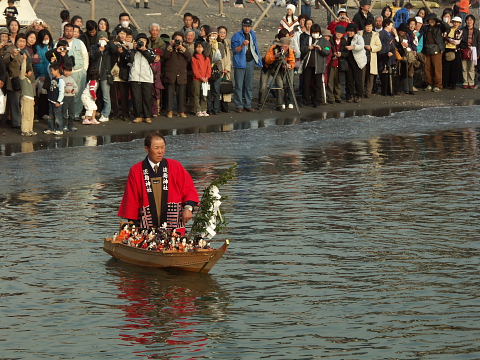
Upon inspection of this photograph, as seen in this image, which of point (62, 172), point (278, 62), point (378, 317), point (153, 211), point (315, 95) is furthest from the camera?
point (315, 95)

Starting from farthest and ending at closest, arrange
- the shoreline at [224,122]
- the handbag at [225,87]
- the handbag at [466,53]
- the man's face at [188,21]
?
1. the handbag at [466,53]
2. the handbag at [225,87]
3. the man's face at [188,21]
4. the shoreline at [224,122]

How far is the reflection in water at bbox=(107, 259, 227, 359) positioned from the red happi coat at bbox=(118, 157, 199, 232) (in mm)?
554

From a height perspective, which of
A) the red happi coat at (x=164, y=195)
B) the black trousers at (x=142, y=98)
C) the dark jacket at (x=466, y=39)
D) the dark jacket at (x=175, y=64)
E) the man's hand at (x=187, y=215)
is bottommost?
the man's hand at (x=187, y=215)

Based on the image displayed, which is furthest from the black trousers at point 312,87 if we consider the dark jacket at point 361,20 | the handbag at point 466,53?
the handbag at point 466,53

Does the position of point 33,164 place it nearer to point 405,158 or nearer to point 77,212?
point 77,212

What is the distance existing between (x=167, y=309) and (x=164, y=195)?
175 cm

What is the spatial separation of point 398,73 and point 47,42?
413 inches

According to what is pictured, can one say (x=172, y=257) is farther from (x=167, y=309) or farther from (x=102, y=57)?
(x=102, y=57)

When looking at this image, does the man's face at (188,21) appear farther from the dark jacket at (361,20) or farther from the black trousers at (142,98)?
the dark jacket at (361,20)

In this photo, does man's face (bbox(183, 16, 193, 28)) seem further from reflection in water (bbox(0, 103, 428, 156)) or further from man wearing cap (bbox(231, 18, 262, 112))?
reflection in water (bbox(0, 103, 428, 156))

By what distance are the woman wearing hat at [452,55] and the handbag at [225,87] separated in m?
7.27

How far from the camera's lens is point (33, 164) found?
20.8m

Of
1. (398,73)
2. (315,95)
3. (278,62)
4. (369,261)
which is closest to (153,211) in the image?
(369,261)

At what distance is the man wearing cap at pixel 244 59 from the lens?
26.7 meters
